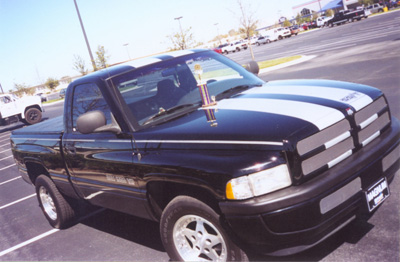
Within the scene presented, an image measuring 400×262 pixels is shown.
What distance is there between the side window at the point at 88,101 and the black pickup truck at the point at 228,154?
0.07 feet

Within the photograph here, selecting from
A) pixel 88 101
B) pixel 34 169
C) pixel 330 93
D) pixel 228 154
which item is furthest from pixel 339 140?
pixel 34 169

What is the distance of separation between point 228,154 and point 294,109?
70 cm

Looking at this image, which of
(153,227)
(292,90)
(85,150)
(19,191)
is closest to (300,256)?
(292,90)

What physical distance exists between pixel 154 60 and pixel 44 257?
2.73 meters

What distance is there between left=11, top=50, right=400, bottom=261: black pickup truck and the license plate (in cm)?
1

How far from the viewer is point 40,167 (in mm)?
5238

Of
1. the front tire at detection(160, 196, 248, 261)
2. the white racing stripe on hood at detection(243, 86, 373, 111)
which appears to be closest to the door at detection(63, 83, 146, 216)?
the front tire at detection(160, 196, 248, 261)

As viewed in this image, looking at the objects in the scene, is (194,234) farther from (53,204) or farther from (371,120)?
(53,204)

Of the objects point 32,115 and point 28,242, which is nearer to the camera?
point 28,242

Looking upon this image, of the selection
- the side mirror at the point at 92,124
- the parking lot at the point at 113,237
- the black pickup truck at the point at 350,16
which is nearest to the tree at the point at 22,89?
the black pickup truck at the point at 350,16

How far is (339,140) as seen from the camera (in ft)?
8.73

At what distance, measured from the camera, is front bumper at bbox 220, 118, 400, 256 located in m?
2.36

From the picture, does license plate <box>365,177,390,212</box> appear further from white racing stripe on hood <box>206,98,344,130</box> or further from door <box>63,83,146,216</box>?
door <box>63,83,146,216</box>

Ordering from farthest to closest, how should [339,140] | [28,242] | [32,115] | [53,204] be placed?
[32,115], [53,204], [28,242], [339,140]
